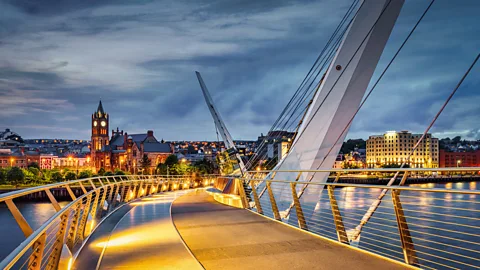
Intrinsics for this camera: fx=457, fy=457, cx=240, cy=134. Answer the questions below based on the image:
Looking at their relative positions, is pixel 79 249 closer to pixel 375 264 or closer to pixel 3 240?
pixel 375 264

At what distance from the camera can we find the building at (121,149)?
543ft

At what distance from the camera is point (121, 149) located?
182m

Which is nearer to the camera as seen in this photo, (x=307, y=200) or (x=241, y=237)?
(x=241, y=237)

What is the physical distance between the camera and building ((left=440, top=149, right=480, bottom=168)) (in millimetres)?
102162

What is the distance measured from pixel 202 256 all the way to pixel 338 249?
5.93ft

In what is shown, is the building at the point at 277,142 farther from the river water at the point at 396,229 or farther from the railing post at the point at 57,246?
the railing post at the point at 57,246

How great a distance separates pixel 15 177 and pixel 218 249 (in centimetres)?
10274

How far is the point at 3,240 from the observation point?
36375 millimetres

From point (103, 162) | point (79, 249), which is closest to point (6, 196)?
point (79, 249)

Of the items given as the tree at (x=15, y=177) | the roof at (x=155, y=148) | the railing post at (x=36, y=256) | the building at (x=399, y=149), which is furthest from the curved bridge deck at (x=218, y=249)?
the roof at (x=155, y=148)

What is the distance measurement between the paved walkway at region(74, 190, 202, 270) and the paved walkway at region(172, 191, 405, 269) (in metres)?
0.24

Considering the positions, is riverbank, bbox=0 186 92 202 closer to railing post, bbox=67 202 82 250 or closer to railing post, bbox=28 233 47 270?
railing post, bbox=67 202 82 250

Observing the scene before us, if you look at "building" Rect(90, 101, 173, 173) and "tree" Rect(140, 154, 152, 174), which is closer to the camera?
"tree" Rect(140, 154, 152, 174)

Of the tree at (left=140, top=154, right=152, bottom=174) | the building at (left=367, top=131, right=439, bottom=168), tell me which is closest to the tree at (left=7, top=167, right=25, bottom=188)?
the tree at (left=140, top=154, right=152, bottom=174)
